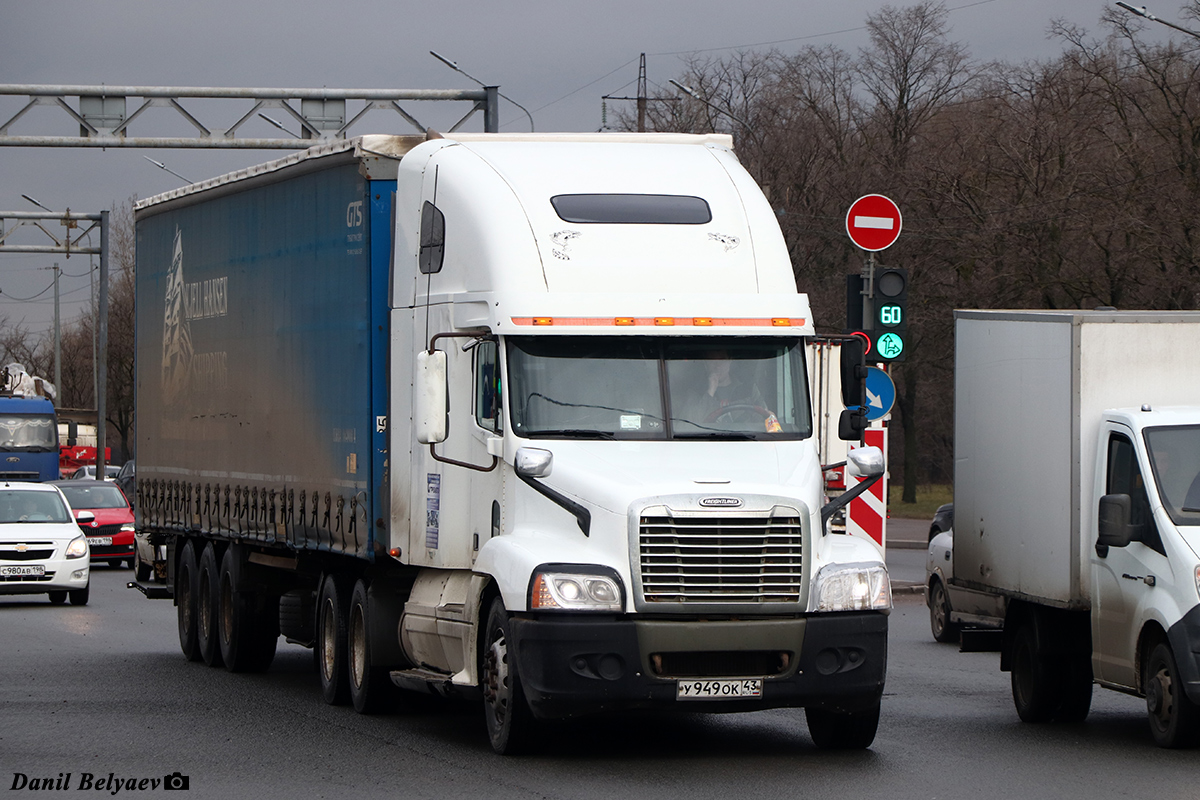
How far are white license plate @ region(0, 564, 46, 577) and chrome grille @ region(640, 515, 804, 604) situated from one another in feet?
56.9

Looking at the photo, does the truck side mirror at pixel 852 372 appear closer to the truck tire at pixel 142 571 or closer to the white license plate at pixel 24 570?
the truck tire at pixel 142 571

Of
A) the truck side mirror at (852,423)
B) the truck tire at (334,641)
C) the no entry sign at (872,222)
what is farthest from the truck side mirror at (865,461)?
the no entry sign at (872,222)

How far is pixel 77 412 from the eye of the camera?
7950cm

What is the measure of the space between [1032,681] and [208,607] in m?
8.30

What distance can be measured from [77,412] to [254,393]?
66.7m

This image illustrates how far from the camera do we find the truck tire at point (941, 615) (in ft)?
62.9

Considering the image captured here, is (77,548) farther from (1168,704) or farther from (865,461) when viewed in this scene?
(1168,704)

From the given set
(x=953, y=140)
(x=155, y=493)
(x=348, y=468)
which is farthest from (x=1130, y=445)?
(x=953, y=140)

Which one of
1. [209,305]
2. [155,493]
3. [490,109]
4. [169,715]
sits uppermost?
[490,109]

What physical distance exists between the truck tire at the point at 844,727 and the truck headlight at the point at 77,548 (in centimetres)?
1676

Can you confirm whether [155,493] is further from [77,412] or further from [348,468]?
[77,412]

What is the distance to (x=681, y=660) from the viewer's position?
34.0 feet

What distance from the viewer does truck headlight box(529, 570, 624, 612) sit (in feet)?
33.6

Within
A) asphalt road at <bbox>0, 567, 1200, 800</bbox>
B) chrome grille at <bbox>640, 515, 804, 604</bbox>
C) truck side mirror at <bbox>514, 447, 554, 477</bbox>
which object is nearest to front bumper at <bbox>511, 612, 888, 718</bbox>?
chrome grille at <bbox>640, 515, 804, 604</bbox>
